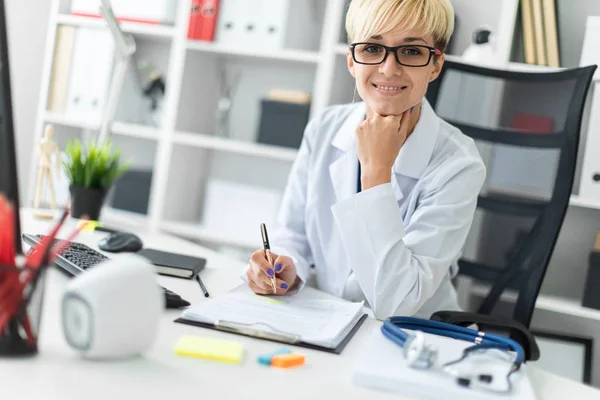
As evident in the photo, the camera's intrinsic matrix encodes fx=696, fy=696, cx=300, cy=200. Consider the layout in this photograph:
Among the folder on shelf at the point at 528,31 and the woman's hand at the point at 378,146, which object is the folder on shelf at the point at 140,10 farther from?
the woman's hand at the point at 378,146

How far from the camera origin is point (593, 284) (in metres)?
2.19

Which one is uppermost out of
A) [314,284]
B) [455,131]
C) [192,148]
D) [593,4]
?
[593,4]

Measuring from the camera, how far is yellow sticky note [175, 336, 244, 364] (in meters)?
0.83

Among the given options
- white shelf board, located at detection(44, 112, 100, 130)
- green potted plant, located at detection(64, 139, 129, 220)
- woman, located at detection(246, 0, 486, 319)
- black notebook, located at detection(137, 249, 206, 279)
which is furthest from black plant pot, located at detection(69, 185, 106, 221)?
white shelf board, located at detection(44, 112, 100, 130)

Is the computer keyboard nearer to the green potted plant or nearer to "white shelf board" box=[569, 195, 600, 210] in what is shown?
the green potted plant

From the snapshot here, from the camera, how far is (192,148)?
2.84m

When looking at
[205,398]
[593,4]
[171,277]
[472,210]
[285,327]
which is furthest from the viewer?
[593,4]

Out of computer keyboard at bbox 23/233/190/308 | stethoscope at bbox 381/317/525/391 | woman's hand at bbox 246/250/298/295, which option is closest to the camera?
stethoscope at bbox 381/317/525/391

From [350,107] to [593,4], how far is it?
4.15 ft

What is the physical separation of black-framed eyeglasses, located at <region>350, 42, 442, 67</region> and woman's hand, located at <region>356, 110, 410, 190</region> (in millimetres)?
112

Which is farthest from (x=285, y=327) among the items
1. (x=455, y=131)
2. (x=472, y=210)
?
(x=455, y=131)

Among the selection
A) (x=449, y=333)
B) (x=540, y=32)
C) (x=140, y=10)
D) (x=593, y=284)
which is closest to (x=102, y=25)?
(x=140, y=10)

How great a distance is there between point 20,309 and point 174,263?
640mm

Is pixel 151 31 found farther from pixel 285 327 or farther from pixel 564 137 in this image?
pixel 285 327
